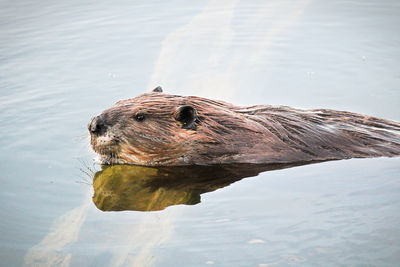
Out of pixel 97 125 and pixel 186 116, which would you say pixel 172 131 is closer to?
pixel 186 116

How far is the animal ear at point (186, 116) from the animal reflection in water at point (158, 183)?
1.33 ft

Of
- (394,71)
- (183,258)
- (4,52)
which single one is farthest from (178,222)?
(4,52)

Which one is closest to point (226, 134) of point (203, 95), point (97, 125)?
point (97, 125)

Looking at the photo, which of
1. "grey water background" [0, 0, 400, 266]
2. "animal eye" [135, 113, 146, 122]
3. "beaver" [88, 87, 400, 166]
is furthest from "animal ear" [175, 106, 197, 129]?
"grey water background" [0, 0, 400, 266]

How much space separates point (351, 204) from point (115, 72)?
4.43 meters

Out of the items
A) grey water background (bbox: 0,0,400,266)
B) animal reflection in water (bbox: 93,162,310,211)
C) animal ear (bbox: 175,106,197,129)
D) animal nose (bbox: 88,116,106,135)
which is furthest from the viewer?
animal nose (bbox: 88,116,106,135)

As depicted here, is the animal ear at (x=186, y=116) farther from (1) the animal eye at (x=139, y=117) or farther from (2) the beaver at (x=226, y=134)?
(1) the animal eye at (x=139, y=117)

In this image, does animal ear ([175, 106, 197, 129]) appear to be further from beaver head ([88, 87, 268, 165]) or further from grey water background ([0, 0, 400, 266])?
grey water background ([0, 0, 400, 266])

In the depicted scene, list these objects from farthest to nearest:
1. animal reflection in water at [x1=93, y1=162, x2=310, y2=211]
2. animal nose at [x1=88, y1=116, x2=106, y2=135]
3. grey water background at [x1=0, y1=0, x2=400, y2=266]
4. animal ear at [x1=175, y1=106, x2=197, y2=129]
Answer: animal nose at [x1=88, y1=116, x2=106, y2=135], animal ear at [x1=175, y1=106, x2=197, y2=129], animal reflection in water at [x1=93, y1=162, x2=310, y2=211], grey water background at [x1=0, y1=0, x2=400, y2=266]

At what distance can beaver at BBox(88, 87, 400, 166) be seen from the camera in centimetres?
501

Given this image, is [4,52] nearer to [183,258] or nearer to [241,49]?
[241,49]

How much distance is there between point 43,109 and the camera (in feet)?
22.0

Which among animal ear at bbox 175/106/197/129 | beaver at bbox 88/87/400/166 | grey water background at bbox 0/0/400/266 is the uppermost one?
animal ear at bbox 175/106/197/129

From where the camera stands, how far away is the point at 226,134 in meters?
5.05
